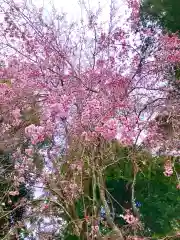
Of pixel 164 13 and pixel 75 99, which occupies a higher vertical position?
pixel 164 13

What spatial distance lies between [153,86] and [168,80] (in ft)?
3.78

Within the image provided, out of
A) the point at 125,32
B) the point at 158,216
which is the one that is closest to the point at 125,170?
the point at 158,216

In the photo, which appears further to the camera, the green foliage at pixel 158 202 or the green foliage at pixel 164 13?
the green foliage at pixel 164 13

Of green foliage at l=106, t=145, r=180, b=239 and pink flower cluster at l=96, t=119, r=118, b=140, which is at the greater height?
green foliage at l=106, t=145, r=180, b=239

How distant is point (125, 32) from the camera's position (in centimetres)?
701

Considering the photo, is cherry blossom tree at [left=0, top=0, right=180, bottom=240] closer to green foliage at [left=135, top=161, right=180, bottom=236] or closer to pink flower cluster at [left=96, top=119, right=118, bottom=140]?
pink flower cluster at [left=96, top=119, right=118, bottom=140]

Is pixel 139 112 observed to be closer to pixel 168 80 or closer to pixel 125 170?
pixel 168 80

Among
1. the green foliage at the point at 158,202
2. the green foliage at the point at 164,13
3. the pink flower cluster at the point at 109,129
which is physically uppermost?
the green foliage at the point at 164,13

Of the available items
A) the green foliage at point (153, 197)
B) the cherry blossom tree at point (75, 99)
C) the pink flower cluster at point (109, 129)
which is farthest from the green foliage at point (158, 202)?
the pink flower cluster at point (109, 129)

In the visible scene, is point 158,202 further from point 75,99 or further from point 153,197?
point 75,99

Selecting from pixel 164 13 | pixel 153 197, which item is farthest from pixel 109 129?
pixel 164 13

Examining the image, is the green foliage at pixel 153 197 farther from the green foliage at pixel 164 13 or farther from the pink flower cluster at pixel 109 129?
the pink flower cluster at pixel 109 129

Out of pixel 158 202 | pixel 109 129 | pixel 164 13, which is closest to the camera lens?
pixel 109 129

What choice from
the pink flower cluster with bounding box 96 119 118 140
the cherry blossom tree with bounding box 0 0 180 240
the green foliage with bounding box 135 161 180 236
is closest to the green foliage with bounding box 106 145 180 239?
the green foliage with bounding box 135 161 180 236
